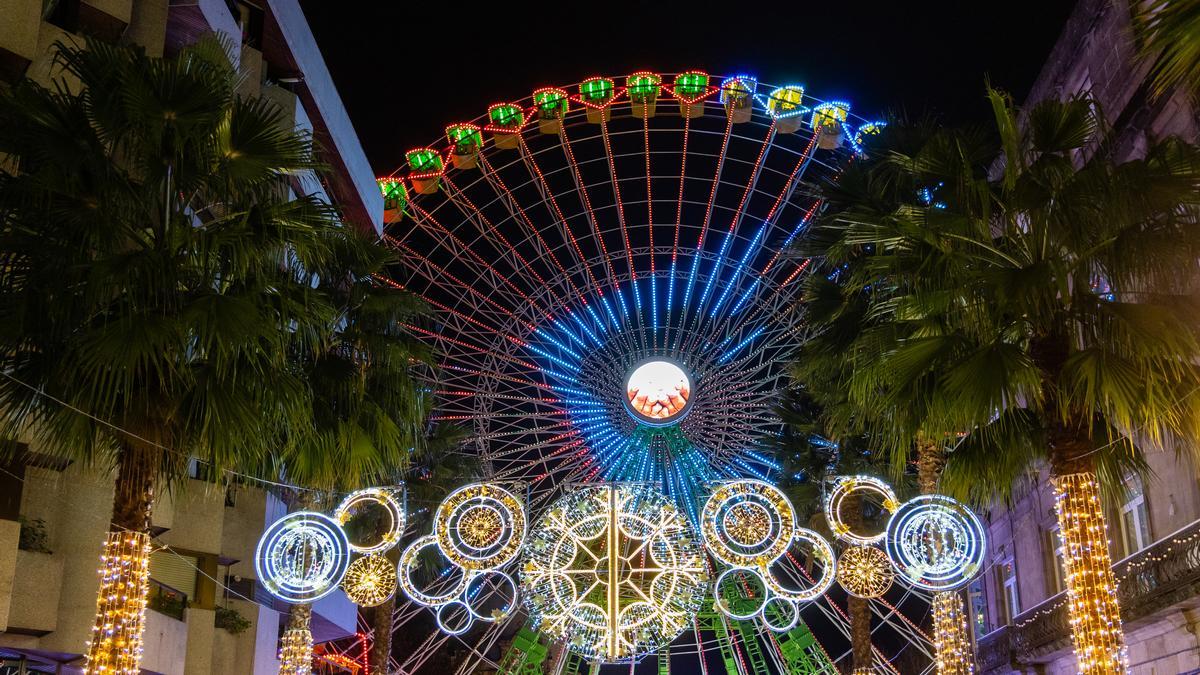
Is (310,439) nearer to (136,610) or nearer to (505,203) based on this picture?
(136,610)

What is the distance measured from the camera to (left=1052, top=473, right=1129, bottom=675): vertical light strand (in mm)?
12391

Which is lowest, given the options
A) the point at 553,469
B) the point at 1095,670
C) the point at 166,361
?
the point at 1095,670

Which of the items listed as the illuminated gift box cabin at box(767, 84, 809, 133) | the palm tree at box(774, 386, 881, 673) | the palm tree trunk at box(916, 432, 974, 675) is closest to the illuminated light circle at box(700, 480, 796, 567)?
the palm tree trunk at box(916, 432, 974, 675)

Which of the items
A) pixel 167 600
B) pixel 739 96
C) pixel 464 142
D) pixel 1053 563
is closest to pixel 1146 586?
pixel 1053 563

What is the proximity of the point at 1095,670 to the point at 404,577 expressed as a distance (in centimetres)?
1345

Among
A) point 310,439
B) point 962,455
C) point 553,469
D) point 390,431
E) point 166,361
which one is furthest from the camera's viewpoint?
point 553,469

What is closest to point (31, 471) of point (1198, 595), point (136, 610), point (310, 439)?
point (310, 439)

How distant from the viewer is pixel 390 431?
1738cm

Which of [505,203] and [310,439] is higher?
[505,203]

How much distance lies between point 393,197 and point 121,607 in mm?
24534

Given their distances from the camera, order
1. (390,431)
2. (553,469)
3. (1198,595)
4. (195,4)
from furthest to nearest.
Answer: (553,469), (195,4), (1198,595), (390,431)

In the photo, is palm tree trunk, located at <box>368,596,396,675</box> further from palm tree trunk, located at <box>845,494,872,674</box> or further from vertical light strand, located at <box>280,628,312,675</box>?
palm tree trunk, located at <box>845,494,872,674</box>

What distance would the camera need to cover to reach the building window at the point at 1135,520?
23.0m

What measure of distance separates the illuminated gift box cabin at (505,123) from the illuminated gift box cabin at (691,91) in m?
4.77
